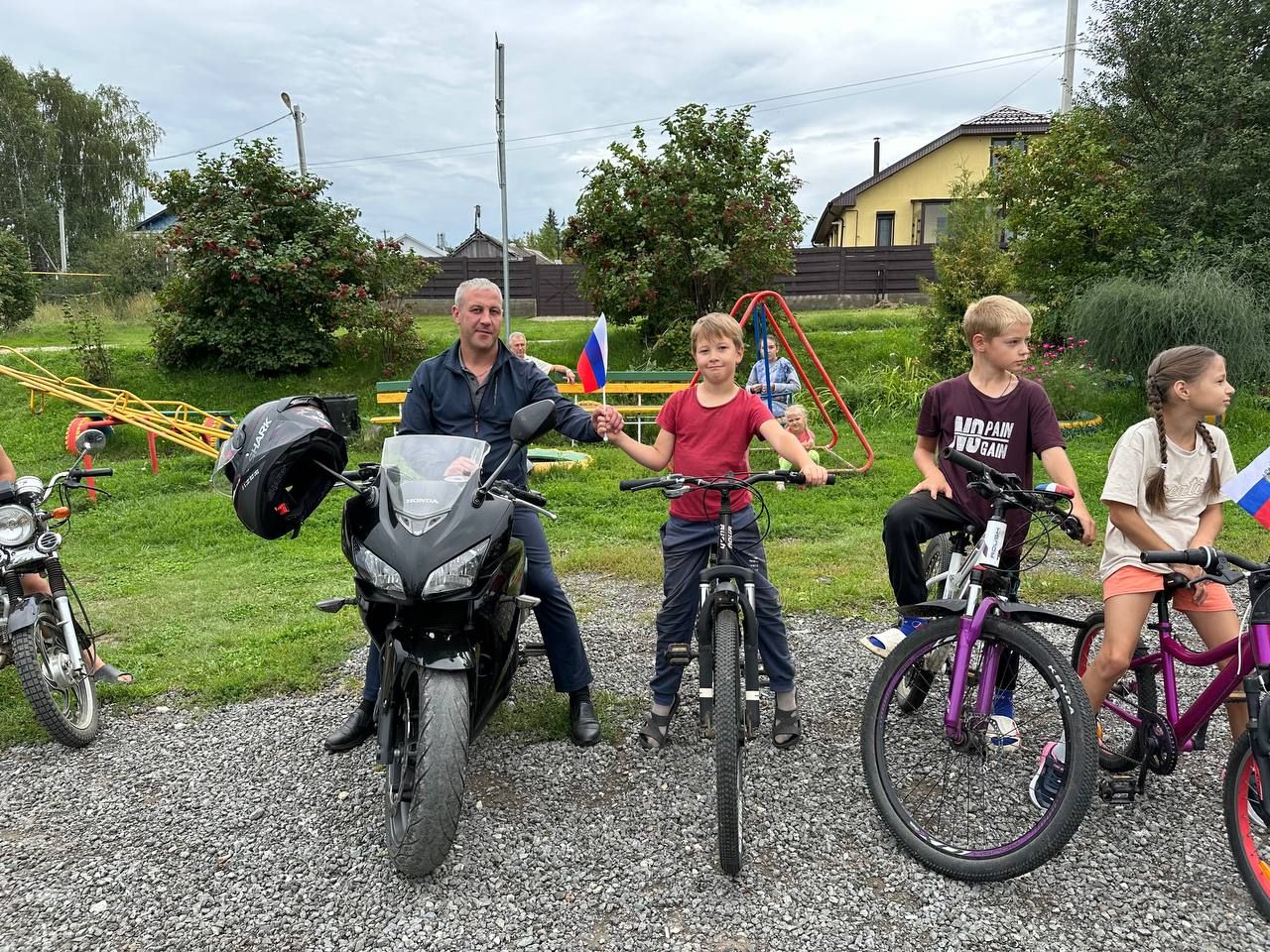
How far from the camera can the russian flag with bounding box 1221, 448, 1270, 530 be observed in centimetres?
263

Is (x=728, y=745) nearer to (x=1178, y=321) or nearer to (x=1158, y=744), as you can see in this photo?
(x=1158, y=744)

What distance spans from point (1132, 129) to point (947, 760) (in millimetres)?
13951

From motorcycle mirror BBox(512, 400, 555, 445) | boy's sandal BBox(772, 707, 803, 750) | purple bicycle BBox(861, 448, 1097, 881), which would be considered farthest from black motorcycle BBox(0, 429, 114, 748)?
purple bicycle BBox(861, 448, 1097, 881)

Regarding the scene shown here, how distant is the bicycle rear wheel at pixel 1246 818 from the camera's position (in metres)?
2.43

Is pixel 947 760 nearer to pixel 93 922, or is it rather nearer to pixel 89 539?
pixel 93 922

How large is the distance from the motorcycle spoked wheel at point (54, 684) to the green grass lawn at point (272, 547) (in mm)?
210

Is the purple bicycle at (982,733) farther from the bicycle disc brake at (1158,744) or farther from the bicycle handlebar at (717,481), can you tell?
the bicycle handlebar at (717,481)

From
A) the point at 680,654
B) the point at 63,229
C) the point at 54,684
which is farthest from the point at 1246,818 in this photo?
the point at 63,229

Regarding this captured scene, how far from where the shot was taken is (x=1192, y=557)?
250cm

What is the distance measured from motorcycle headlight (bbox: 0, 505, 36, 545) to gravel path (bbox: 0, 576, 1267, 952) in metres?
0.91

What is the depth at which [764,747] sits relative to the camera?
3510mm

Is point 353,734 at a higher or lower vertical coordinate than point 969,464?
A: lower

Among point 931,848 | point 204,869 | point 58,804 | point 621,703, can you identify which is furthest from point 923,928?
point 58,804

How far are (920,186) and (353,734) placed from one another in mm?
32220
